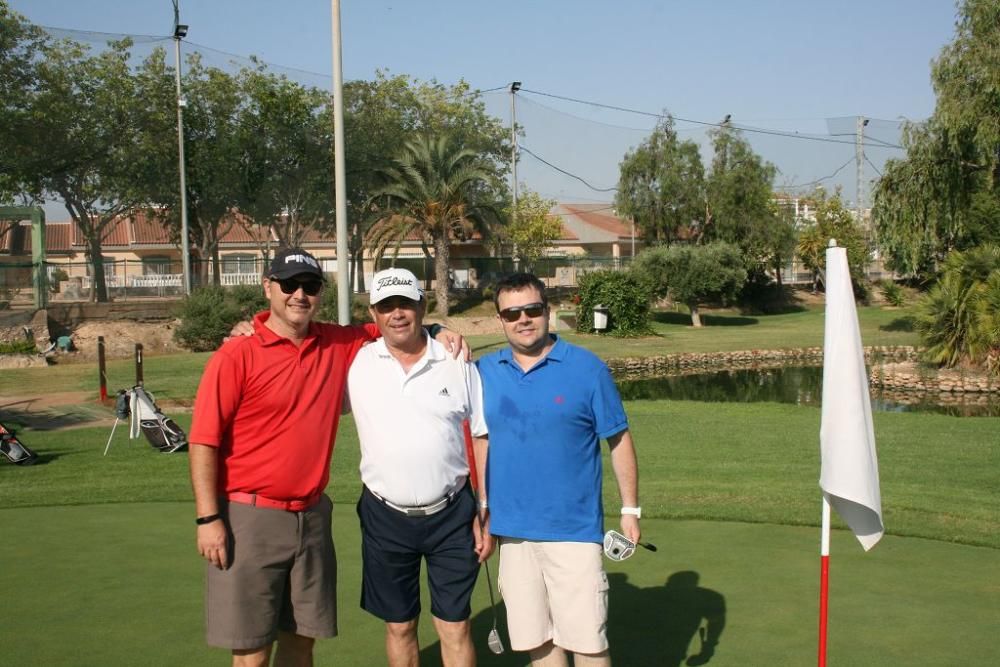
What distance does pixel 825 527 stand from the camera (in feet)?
13.9

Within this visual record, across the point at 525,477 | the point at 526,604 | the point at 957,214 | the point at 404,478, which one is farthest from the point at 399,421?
the point at 957,214

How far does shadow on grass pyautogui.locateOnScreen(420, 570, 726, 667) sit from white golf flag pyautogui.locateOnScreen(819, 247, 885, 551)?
116 centimetres

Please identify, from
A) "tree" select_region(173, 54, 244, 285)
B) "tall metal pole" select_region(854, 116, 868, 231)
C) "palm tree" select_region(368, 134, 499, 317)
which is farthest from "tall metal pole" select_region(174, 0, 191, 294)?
"tall metal pole" select_region(854, 116, 868, 231)

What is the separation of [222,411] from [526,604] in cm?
A: 144

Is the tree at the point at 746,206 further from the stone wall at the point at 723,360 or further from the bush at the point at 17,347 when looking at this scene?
the bush at the point at 17,347

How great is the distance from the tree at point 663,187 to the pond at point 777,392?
24614 millimetres

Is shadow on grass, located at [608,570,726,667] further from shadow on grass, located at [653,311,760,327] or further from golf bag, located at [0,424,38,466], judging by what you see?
shadow on grass, located at [653,311,760,327]

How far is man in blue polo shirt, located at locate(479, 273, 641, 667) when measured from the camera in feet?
13.3

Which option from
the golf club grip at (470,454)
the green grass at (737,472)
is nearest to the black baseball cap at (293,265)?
the golf club grip at (470,454)

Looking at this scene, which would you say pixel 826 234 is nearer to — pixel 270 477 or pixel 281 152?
pixel 281 152

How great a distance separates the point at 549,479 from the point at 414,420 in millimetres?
585

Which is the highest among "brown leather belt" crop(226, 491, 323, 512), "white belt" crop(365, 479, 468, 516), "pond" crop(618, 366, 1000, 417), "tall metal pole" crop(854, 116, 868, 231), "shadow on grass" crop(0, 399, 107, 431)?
"tall metal pole" crop(854, 116, 868, 231)

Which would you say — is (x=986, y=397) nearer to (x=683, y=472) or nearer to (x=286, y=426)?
(x=683, y=472)

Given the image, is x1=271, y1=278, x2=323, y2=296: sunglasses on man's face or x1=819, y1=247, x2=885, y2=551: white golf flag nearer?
x1=819, y1=247, x2=885, y2=551: white golf flag
